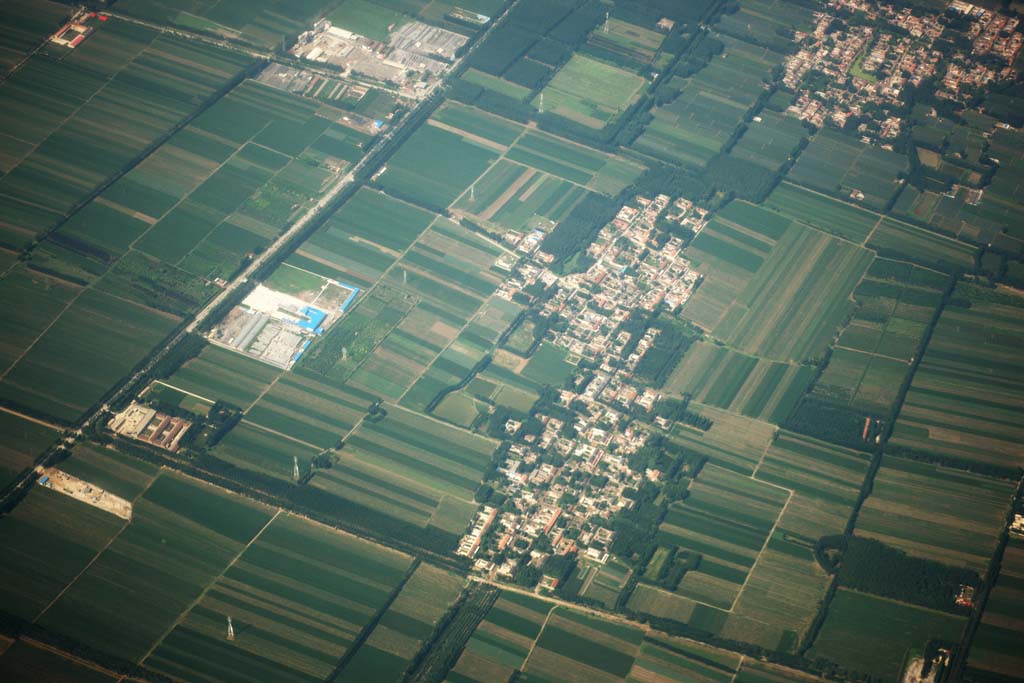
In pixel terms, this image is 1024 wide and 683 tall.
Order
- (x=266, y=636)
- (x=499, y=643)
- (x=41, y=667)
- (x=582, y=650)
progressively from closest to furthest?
1. (x=41, y=667)
2. (x=266, y=636)
3. (x=582, y=650)
4. (x=499, y=643)

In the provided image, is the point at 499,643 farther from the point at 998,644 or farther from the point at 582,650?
the point at 998,644

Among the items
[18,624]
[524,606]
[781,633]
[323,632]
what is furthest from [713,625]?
[18,624]

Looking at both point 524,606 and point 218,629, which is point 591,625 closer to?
point 524,606

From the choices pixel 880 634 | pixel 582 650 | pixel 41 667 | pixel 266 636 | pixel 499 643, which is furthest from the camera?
pixel 880 634

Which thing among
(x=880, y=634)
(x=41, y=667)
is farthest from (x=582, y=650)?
(x=41, y=667)

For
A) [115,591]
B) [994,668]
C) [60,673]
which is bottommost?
[60,673]
